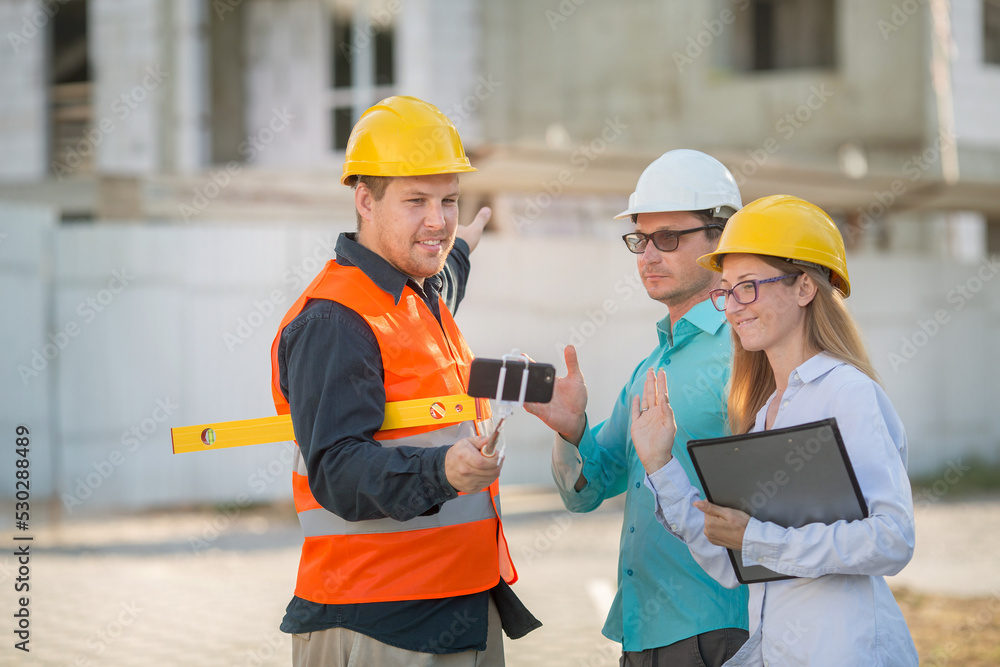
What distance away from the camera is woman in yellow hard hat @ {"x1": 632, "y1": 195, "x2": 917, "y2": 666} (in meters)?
2.37

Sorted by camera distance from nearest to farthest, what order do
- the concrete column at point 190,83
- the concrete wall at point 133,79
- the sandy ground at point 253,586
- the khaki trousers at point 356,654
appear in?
the khaki trousers at point 356,654
the sandy ground at point 253,586
the concrete column at point 190,83
the concrete wall at point 133,79

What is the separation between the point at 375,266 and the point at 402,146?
1.14ft

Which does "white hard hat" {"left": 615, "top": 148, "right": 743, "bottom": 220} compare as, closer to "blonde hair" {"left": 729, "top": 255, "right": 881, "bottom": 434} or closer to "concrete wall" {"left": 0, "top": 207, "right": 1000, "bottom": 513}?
"blonde hair" {"left": 729, "top": 255, "right": 881, "bottom": 434}

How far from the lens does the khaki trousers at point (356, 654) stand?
270 cm

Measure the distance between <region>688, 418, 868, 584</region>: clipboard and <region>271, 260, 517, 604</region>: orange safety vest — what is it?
0.68 metres

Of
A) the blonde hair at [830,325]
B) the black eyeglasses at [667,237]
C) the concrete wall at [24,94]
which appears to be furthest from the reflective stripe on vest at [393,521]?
the concrete wall at [24,94]

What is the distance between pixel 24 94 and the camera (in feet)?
46.9

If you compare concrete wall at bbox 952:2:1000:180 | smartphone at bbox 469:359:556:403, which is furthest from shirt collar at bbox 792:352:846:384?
concrete wall at bbox 952:2:1000:180

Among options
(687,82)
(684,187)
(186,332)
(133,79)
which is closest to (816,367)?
(684,187)

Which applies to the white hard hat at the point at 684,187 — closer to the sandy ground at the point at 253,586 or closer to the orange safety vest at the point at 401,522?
the orange safety vest at the point at 401,522

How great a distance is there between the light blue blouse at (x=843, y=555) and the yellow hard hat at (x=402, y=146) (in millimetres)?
1125

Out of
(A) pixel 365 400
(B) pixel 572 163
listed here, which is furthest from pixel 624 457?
(B) pixel 572 163

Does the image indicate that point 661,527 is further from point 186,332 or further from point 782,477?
point 186,332

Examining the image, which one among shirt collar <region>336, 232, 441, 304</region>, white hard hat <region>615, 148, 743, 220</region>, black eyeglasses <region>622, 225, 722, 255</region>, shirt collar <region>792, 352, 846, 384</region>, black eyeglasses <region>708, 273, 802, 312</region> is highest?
white hard hat <region>615, 148, 743, 220</region>
